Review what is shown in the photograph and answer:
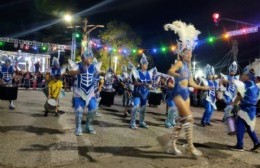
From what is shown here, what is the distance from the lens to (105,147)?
7793mm

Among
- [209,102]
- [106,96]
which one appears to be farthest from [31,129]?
[106,96]

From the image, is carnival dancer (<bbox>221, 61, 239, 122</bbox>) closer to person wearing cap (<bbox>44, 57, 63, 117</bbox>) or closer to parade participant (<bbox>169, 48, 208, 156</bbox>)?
person wearing cap (<bbox>44, 57, 63, 117</bbox>)

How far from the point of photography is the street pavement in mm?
6574

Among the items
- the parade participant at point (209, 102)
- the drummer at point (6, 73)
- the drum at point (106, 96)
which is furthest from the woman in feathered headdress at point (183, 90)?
the drum at point (106, 96)

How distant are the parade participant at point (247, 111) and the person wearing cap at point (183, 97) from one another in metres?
1.40

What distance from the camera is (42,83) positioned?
98.3 ft

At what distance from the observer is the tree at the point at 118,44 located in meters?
38.5

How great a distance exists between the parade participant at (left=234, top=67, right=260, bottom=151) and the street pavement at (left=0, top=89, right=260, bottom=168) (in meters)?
0.32

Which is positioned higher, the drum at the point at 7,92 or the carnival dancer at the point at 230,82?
the carnival dancer at the point at 230,82

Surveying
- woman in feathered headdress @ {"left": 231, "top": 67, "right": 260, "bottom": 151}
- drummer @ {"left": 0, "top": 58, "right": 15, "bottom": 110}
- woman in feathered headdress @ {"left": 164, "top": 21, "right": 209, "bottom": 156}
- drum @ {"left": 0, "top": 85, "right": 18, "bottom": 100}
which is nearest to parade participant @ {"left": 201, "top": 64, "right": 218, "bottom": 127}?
woman in feathered headdress @ {"left": 231, "top": 67, "right": 260, "bottom": 151}

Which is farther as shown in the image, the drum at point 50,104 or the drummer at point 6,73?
the drummer at point 6,73

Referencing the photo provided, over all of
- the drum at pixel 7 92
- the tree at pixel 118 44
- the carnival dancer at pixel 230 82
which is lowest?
the drum at pixel 7 92

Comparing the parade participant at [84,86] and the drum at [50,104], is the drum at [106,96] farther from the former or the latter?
the parade participant at [84,86]

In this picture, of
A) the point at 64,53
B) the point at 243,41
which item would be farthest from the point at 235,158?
the point at 64,53
